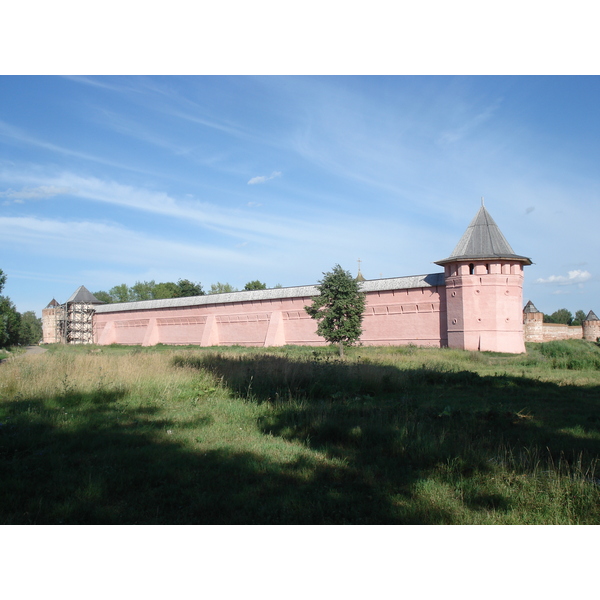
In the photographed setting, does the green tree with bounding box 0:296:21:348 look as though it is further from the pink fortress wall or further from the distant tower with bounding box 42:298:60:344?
the pink fortress wall

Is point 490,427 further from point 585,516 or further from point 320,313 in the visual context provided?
point 320,313

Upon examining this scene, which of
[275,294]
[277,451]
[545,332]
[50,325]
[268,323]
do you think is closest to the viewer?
[277,451]

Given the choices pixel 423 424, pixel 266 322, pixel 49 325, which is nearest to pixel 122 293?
pixel 49 325

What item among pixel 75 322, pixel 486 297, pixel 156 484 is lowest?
pixel 156 484

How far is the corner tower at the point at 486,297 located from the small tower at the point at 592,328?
649 inches

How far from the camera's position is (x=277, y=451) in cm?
459

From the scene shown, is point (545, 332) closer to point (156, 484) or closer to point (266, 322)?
point (266, 322)

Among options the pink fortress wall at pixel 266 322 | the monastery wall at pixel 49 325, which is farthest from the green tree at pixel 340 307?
the monastery wall at pixel 49 325

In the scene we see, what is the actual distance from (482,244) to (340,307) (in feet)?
26.7

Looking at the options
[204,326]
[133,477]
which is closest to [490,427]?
[133,477]

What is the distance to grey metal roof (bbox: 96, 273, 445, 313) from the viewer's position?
2480 centimetres

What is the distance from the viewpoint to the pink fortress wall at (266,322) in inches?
961

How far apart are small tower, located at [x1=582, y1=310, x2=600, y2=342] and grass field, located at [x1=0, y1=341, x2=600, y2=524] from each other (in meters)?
31.5

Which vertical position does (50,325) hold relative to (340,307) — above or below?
below
